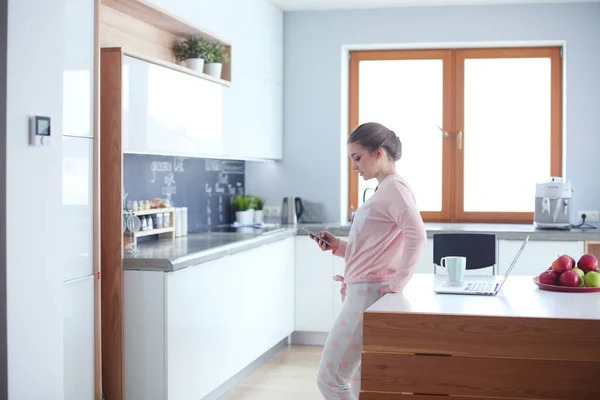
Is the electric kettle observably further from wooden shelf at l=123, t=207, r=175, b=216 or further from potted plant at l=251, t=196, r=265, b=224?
wooden shelf at l=123, t=207, r=175, b=216

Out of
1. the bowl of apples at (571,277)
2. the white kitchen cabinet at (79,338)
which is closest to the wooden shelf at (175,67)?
the white kitchen cabinet at (79,338)

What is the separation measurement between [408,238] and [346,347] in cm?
48

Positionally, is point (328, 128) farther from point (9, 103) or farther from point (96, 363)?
point (9, 103)

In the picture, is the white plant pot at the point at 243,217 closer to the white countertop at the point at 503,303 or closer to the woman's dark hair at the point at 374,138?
the white countertop at the point at 503,303

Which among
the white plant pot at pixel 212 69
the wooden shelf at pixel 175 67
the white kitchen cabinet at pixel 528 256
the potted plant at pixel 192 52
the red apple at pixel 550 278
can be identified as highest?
the potted plant at pixel 192 52

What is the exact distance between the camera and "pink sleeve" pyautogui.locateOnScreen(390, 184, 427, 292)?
298 cm

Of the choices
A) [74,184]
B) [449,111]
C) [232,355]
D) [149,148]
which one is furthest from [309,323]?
[74,184]

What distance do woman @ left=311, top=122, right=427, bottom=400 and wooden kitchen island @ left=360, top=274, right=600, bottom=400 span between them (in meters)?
0.29

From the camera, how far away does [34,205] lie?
2.71m

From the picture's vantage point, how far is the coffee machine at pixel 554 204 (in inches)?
214

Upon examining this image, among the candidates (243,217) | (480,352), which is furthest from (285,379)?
(480,352)

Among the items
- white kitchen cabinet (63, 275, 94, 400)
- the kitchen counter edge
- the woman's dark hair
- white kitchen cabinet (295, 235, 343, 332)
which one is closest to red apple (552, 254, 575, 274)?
the woman's dark hair

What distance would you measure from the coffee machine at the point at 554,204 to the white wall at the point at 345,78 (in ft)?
1.41

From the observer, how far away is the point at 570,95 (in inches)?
230
